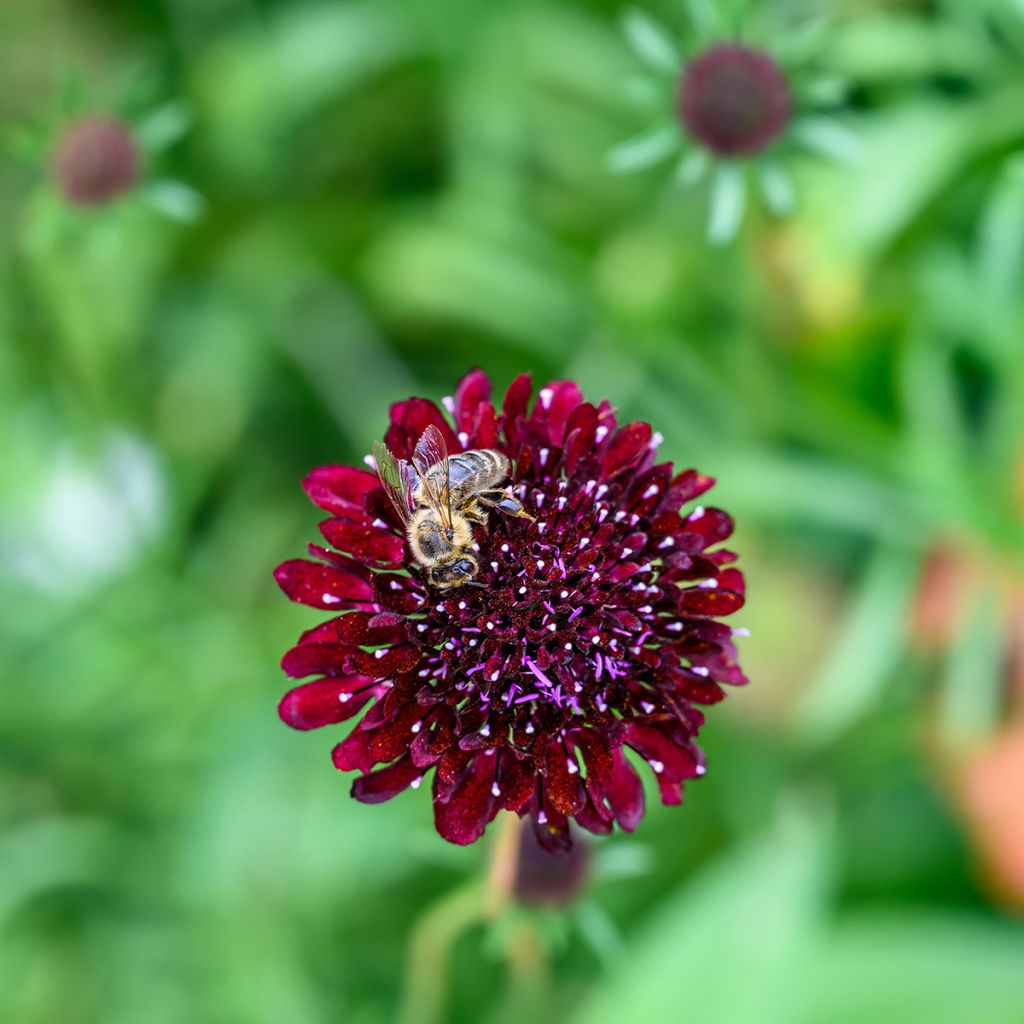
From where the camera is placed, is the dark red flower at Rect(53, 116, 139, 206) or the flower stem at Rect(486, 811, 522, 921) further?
the dark red flower at Rect(53, 116, 139, 206)

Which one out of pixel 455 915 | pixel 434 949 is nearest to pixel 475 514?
pixel 455 915

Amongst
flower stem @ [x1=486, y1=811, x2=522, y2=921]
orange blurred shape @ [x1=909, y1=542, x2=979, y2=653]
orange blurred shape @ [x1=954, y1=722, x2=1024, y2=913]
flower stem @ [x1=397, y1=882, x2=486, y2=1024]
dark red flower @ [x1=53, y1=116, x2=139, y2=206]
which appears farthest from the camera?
orange blurred shape @ [x1=909, y1=542, x2=979, y2=653]

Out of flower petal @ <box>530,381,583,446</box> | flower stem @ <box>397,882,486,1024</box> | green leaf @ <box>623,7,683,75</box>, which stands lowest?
flower stem @ <box>397,882,486,1024</box>

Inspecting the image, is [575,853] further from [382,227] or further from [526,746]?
[382,227]

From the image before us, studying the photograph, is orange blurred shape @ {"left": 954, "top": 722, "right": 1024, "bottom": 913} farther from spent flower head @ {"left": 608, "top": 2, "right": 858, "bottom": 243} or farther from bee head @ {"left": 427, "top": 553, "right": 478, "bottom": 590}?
bee head @ {"left": 427, "top": 553, "right": 478, "bottom": 590}

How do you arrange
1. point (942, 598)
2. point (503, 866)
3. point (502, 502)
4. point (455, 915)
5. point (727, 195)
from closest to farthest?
1. point (502, 502)
2. point (503, 866)
3. point (455, 915)
4. point (727, 195)
5. point (942, 598)

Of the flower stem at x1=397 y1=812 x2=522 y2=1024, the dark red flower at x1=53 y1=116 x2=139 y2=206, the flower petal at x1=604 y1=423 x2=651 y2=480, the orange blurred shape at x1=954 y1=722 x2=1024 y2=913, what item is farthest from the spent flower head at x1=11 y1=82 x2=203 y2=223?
the orange blurred shape at x1=954 y1=722 x2=1024 y2=913

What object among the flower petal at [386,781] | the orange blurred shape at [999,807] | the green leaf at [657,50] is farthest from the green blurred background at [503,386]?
the flower petal at [386,781]

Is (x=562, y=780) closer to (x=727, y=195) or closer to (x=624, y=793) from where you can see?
(x=624, y=793)
